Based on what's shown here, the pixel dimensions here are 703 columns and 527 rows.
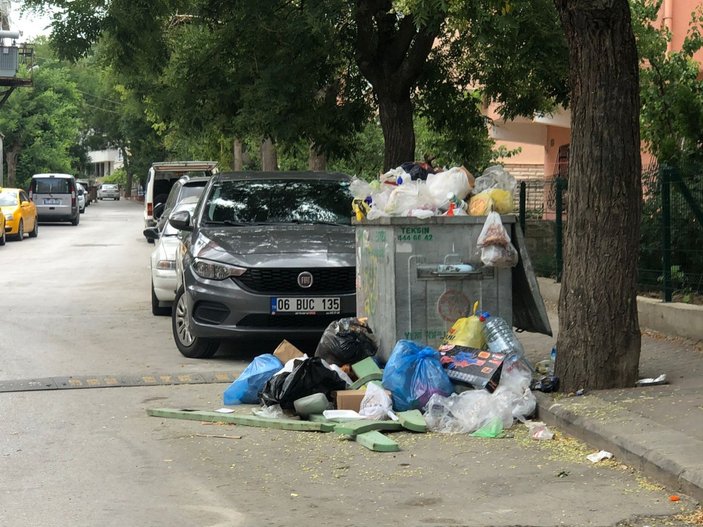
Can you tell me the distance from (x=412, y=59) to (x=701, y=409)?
358 inches

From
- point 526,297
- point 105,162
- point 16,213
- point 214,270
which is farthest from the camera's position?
point 105,162

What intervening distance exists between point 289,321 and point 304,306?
0.20 m

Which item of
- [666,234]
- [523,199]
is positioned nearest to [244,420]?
[666,234]

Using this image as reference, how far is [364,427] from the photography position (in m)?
7.20

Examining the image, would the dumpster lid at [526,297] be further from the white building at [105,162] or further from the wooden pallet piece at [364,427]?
the white building at [105,162]

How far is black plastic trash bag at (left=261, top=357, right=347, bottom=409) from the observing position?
773 centimetres

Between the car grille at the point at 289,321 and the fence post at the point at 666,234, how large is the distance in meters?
3.30

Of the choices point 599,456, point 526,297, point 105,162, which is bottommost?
point 599,456

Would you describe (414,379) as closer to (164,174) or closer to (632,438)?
(632,438)

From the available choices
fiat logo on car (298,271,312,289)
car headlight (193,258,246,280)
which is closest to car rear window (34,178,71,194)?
car headlight (193,258,246,280)

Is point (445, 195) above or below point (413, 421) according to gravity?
above

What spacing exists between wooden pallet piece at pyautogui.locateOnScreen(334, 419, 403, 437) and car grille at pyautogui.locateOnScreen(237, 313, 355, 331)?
2.56 meters

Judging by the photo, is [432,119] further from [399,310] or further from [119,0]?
[399,310]

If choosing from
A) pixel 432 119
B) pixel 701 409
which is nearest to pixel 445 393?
pixel 701 409
